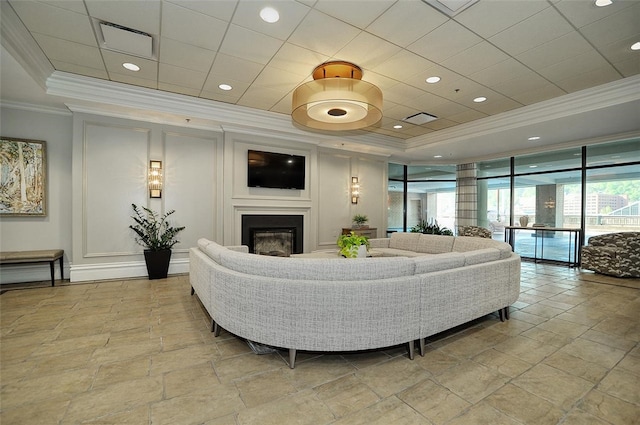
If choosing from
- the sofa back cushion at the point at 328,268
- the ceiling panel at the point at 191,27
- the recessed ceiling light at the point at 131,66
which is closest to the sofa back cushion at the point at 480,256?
the sofa back cushion at the point at 328,268

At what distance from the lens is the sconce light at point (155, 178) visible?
5.21 meters

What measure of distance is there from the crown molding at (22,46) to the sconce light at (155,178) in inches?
67.6

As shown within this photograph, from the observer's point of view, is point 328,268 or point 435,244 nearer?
point 328,268

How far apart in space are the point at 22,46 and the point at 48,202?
263 centimetres

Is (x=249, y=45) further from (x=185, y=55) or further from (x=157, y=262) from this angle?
(x=157, y=262)

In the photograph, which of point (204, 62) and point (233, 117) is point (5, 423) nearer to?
point (204, 62)

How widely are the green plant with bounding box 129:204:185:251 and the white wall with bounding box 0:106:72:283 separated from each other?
1.11 metres

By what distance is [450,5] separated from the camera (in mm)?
2713

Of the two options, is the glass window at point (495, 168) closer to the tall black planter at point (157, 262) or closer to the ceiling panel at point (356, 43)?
the ceiling panel at point (356, 43)

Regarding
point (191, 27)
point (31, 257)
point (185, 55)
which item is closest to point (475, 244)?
point (191, 27)

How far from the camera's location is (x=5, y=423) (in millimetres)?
1654

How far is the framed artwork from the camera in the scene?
460 cm

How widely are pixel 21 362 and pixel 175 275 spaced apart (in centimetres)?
306

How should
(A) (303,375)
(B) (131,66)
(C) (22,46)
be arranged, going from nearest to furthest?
(A) (303,375)
(C) (22,46)
(B) (131,66)
